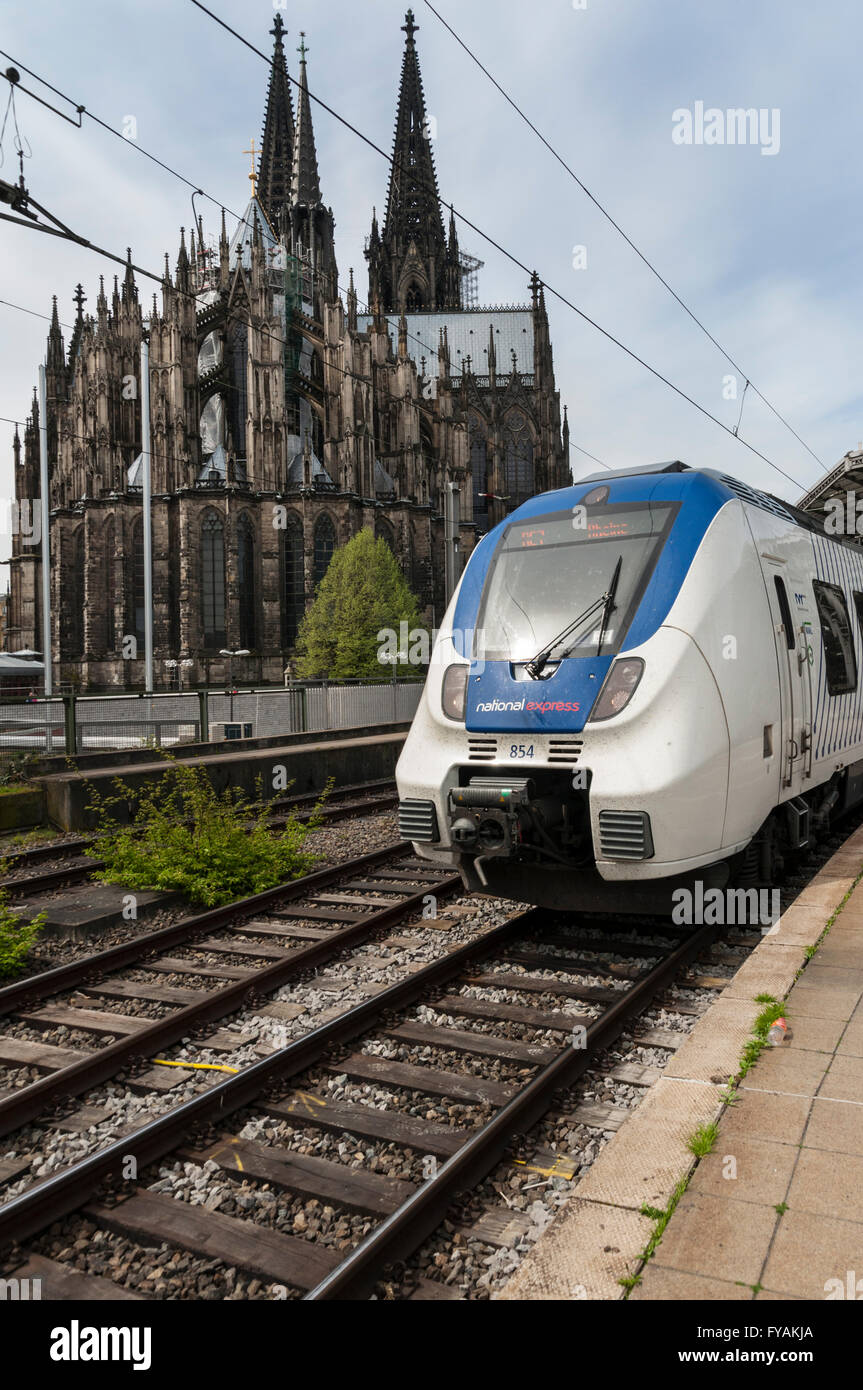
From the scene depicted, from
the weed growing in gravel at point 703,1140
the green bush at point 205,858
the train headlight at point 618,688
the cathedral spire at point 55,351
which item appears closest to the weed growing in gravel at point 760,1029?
the weed growing in gravel at point 703,1140

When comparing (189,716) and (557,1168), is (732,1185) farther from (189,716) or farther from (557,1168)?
(189,716)

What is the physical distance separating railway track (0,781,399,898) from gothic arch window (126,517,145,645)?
4497cm

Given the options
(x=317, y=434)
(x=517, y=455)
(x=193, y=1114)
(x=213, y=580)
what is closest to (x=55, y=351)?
(x=317, y=434)

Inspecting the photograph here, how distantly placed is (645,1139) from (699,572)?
140 inches

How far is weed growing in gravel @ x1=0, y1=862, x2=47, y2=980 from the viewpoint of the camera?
6219mm

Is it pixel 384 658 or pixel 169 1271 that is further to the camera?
pixel 384 658

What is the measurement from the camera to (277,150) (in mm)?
79500

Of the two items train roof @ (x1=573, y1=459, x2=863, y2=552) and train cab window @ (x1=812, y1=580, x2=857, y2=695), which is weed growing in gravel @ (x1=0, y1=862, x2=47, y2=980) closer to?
train roof @ (x1=573, y1=459, x2=863, y2=552)

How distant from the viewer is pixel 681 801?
5.30 m

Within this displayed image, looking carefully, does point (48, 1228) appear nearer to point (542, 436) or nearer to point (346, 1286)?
point (346, 1286)

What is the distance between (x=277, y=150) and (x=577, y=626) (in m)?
88.3

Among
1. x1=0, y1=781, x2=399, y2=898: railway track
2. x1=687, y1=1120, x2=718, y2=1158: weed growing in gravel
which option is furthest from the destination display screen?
x1=0, y1=781, x2=399, y2=898: railway track

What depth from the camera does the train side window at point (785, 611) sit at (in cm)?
688
